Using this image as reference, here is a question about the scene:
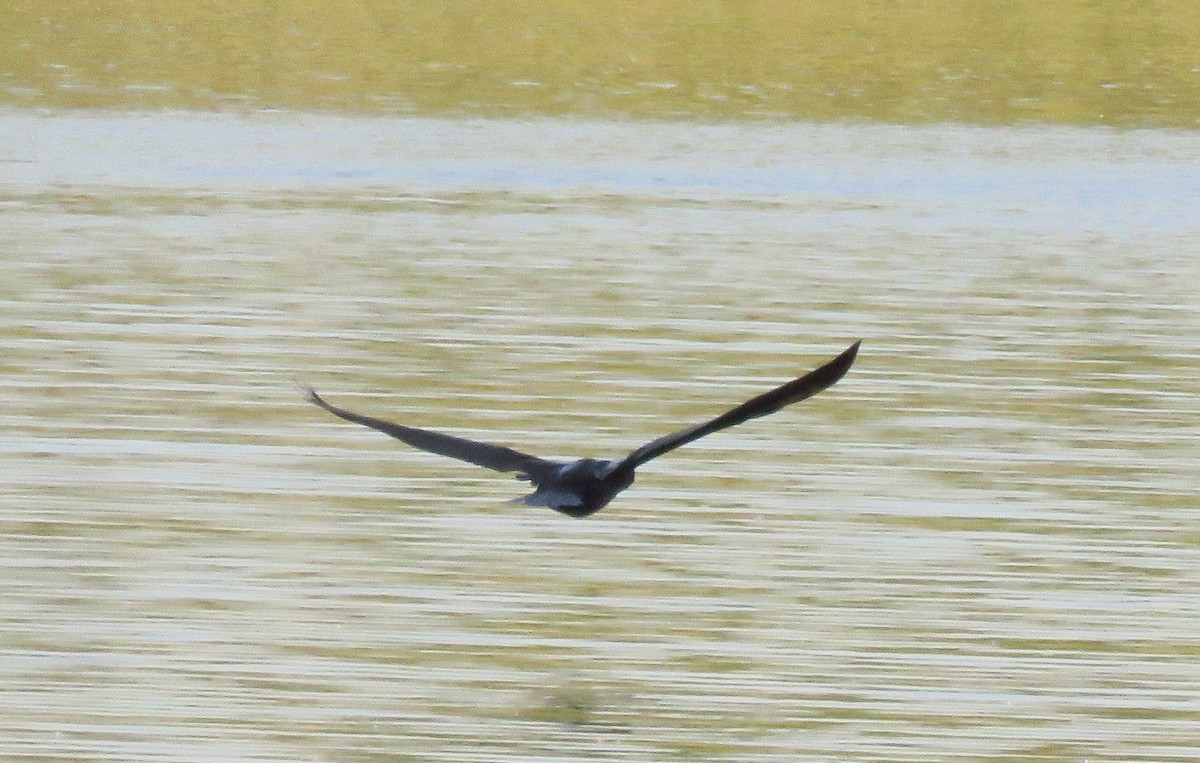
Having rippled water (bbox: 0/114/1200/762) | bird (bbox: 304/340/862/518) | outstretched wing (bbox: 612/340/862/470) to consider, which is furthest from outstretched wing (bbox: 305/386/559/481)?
rippled water (bbox: 0/114/1200/762)

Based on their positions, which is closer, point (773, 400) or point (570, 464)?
point (773, 400)

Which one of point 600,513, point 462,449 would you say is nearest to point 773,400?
point 462,449

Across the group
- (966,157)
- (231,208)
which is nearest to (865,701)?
(231,208)

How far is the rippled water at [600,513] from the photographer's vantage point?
666cm

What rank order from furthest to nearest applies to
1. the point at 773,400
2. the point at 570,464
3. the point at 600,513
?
1. the point at 600,513
2. the point at 570,464
3. the point at 773,400

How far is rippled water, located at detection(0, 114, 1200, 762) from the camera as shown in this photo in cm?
666

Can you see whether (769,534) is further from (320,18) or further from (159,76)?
(320,18)

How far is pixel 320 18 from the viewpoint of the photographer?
47562 millimetres

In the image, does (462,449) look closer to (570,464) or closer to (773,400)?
(570,464)

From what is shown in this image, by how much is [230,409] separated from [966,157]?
1829cm

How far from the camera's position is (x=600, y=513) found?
9320 millimetres

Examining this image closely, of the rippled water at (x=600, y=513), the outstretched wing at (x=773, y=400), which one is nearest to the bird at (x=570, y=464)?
the outstretched wing at (x=773, y=400)

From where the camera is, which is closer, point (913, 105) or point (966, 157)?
point (966, 157)

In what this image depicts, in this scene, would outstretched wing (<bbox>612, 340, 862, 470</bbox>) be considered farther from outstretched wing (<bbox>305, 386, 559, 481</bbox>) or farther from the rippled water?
the rippled water
